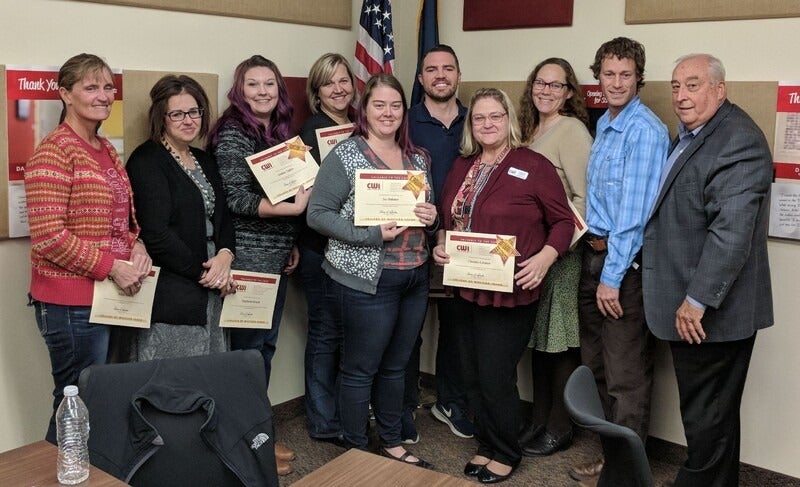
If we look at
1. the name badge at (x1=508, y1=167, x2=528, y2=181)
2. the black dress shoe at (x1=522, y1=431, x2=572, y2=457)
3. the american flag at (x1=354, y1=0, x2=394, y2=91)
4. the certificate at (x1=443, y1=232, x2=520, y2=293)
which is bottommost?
the black dress shoe at (x1=522, y1=431, x2=572, y2=457)

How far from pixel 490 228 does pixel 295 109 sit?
1.32 metres

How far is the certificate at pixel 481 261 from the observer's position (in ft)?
9.79

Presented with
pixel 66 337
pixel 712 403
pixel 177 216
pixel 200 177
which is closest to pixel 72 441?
pixel 66 337

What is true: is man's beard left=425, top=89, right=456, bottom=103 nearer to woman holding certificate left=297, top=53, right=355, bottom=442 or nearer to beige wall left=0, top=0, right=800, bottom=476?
woman holding certificate left=297, top=53, right=355, bottom=442

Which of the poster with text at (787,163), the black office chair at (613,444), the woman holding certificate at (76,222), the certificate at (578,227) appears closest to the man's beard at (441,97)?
the certificate at (578,227)

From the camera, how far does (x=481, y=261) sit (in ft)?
9.96

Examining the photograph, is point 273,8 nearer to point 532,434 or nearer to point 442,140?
point 442,140

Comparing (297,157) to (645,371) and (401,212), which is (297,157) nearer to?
(401,212)

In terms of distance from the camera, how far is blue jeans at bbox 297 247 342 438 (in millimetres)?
3623

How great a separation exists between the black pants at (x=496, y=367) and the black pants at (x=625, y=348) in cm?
31

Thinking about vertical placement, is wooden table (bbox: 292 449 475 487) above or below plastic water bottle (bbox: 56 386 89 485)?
below

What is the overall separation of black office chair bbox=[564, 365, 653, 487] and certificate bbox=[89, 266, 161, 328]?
163 cm

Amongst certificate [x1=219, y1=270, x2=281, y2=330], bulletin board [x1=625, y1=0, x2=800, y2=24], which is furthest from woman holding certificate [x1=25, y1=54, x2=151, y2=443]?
bulletin board [x1=625, y1=0, x2=800, y2=24]

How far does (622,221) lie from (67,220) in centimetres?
206
